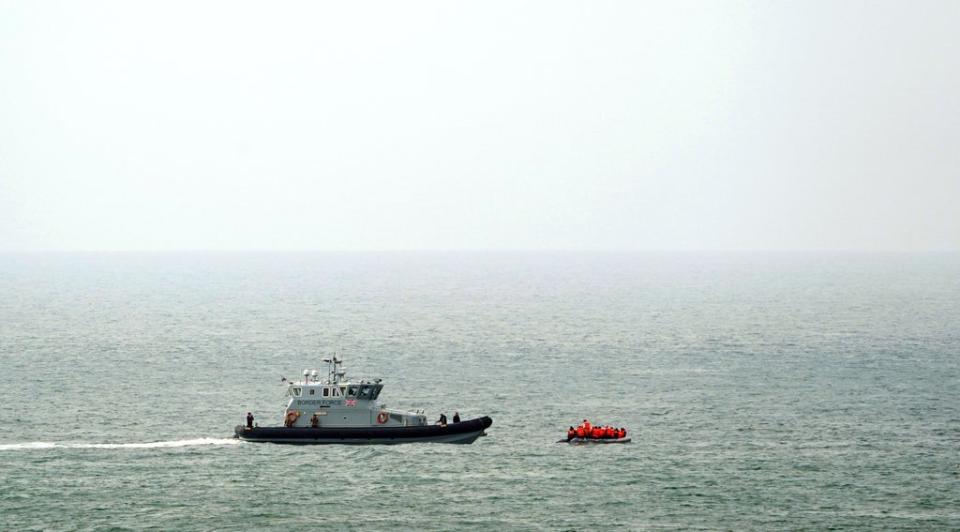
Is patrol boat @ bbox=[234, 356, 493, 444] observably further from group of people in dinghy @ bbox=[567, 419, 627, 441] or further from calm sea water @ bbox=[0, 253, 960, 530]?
group of people in dinghy @ bbox=[567, 419, 627, 441]

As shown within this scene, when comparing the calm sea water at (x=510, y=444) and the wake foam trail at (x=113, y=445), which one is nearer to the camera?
the calm sea water at (x=510, y=444)

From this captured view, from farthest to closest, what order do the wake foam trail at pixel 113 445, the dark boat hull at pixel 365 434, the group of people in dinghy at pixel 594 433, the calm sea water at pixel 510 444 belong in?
the group of people in dinghy at pixel 594 433
the dark boat hull at pixel 365 434
the wake foam trail at pixel 113 445
the calm sea water at pixel 510 444

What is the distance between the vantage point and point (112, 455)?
9269 cm

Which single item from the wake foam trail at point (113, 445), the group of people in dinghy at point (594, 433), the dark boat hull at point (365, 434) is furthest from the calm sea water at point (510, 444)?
the group of people in dinghy at point (594, 433)

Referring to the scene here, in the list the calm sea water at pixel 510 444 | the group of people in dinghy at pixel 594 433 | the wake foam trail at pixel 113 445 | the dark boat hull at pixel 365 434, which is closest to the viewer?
the calm sea water at pixel 510 444

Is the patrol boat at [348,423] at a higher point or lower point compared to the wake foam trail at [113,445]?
higher

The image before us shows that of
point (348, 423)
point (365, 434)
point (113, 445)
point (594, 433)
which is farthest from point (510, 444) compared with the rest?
point (113, 445)

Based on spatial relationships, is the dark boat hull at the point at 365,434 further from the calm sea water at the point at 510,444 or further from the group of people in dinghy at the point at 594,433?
the group of people in dinghy at the point at 594,433

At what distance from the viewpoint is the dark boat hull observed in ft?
316

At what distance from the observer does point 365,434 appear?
317 feet

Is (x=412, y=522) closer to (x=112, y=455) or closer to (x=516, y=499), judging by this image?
(x=516, y=499)

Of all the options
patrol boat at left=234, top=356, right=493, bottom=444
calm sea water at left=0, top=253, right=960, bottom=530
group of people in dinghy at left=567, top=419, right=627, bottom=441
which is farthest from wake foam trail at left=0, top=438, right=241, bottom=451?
group of people in dinghy at left=567, top=419, right=627, bottom=441

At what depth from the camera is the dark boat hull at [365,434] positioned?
96375mm

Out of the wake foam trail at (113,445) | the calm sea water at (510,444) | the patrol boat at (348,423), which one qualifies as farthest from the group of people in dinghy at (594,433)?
the wake foam trail at (113,445)
